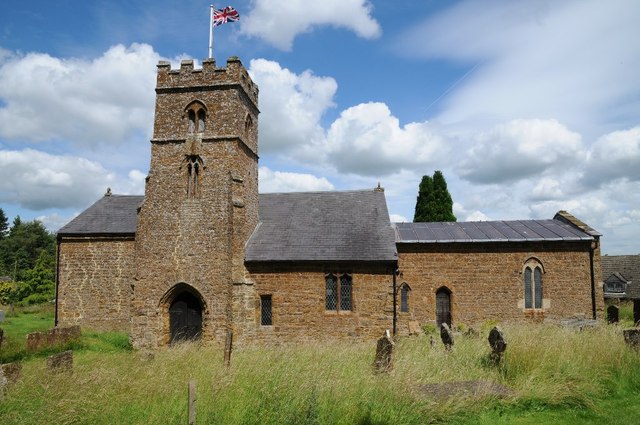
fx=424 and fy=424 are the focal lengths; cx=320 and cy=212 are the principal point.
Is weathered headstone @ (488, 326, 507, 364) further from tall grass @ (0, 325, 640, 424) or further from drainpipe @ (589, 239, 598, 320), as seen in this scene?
drainpipe @ (589, 239, 598, 320)

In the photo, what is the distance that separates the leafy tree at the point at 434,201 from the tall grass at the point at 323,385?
24.7 m

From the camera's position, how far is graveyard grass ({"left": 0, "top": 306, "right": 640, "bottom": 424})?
23.7 feet

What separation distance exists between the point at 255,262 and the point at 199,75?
867cm

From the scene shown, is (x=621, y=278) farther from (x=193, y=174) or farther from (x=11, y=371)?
(x=11, y=371)

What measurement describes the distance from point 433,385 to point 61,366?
775 cm

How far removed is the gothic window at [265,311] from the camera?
18.4m

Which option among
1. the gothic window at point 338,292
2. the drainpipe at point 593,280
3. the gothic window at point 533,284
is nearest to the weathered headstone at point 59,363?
the gothic window at point 338,292

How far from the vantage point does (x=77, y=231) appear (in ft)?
70.5

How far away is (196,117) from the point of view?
1894cm

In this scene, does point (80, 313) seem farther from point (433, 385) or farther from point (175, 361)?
point (433, 385)

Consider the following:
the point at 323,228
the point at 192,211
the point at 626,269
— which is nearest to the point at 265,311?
the point at 323,228

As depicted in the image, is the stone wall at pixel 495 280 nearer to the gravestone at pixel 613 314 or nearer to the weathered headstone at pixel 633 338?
the gravestone at pixel 613 314

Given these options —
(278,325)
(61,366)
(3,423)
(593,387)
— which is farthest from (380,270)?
(3,423)

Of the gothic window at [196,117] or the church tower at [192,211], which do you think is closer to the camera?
the church tower at [192,211]
